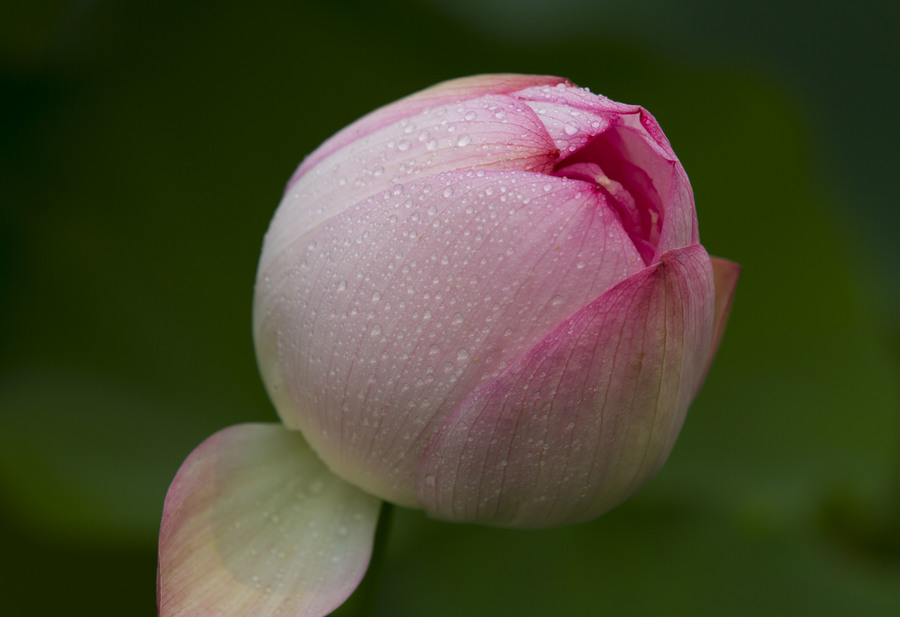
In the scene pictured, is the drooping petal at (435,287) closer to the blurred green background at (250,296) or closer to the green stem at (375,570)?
the green stem at (375,570)

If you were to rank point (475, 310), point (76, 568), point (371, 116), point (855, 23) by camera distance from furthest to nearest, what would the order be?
point (855, 23)
point (76, 568)
point (371, 116)
point (475, 310)

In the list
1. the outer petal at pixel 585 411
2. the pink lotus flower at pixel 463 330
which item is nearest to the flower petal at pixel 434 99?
the pink lotus flower at pixel 463 330

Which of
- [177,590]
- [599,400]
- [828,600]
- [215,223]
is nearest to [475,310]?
[599,400]

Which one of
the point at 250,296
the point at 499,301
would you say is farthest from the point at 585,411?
the point at 250,296

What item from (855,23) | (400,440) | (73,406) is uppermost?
(855,23)

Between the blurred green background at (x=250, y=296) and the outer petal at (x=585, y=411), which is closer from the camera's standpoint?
the outer petal at (x=585, y=411)

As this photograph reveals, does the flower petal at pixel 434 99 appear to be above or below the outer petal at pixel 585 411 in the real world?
above

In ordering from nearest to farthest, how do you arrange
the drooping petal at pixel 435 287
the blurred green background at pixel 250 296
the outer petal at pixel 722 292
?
the drooping petal at pixel 435 287 → the outer petal at pixel 722 292 → the blurred green background at pixel 250 296

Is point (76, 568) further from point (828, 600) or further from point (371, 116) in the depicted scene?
point (828, 600)
